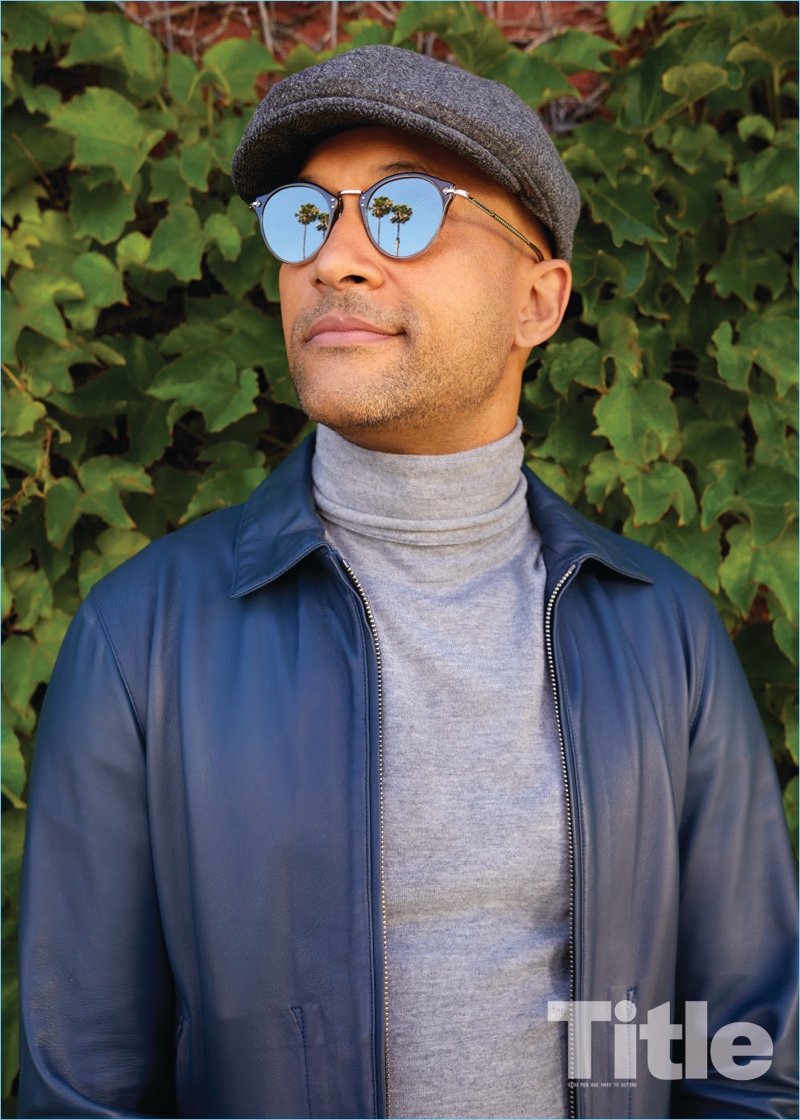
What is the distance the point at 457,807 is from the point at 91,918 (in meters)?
0.45

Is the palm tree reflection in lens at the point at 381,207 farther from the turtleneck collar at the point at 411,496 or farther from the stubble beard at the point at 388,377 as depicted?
the turtleneck collar at the point at 411,496

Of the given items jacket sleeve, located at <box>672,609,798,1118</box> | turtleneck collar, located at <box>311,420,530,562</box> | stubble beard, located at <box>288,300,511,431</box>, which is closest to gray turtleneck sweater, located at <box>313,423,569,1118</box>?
turtleneck collar, located at <box>311,420,530,562</box>

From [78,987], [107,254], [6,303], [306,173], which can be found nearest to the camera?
[78,987]

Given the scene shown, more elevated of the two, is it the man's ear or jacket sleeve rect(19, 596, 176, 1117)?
the man's ear

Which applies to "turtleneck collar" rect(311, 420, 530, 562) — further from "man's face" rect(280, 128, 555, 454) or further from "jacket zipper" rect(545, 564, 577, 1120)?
"jacket zipper" rect(545, 564, 577, 1120)

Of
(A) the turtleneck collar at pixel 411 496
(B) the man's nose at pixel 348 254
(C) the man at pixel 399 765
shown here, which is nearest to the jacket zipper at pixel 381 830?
(C) the man at pixel 399 765

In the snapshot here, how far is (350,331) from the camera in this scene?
1273 millimetres

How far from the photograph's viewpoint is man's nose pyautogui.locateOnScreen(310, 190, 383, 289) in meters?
1.26

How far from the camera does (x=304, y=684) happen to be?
1223 millimetres

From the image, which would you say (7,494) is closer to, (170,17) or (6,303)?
(6,303)

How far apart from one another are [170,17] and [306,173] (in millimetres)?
869

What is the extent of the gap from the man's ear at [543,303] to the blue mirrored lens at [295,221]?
357 mm

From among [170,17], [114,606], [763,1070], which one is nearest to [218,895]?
[114,606]

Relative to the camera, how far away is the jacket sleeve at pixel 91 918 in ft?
3.75
